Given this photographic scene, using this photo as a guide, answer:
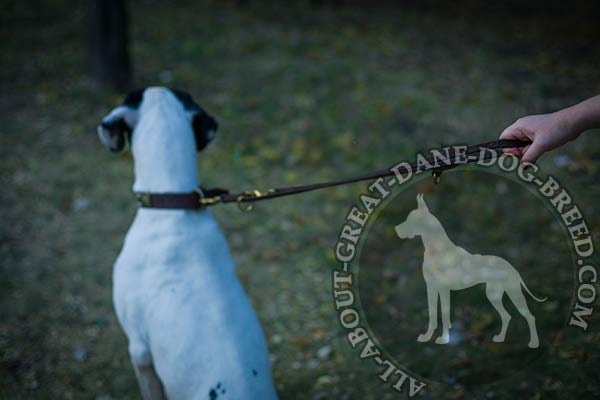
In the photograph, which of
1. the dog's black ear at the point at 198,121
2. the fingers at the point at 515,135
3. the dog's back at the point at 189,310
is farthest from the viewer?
the dog's black ear at the point at 198,121

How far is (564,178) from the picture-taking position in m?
5.52

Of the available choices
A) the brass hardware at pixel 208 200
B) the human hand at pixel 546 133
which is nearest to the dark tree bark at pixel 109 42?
the brass hardware at pixel 208 200

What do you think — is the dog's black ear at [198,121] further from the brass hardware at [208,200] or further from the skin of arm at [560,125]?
the skin of arm at [560,125]

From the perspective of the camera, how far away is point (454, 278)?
356 centimetres

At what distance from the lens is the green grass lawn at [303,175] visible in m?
3.75

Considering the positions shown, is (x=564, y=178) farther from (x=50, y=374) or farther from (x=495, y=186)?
(x=50, y=374)

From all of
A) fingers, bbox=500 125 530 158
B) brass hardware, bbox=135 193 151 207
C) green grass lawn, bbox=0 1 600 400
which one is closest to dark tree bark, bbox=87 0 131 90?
green grass lawn, bbox=0 1 600 400

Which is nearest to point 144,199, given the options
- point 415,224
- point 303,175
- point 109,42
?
point 415,224

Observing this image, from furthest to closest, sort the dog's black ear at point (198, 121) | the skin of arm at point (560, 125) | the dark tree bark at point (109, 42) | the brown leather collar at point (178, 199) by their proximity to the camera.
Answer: the dark tree bark at point (109, 42)
the dog's black ear at point (198, 121)
the brown leather collar at point (178, 199)
the skin of arm at point (560, 125)

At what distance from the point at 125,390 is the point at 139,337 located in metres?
1.14

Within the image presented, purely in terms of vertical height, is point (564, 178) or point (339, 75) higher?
point (339, 75)

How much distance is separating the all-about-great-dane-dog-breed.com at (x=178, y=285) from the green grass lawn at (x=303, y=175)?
1.17 metres

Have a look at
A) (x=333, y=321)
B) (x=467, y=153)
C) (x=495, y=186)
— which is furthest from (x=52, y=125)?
(x=467, y=153)

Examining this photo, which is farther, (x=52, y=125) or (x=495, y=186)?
(x=52, y=125)
